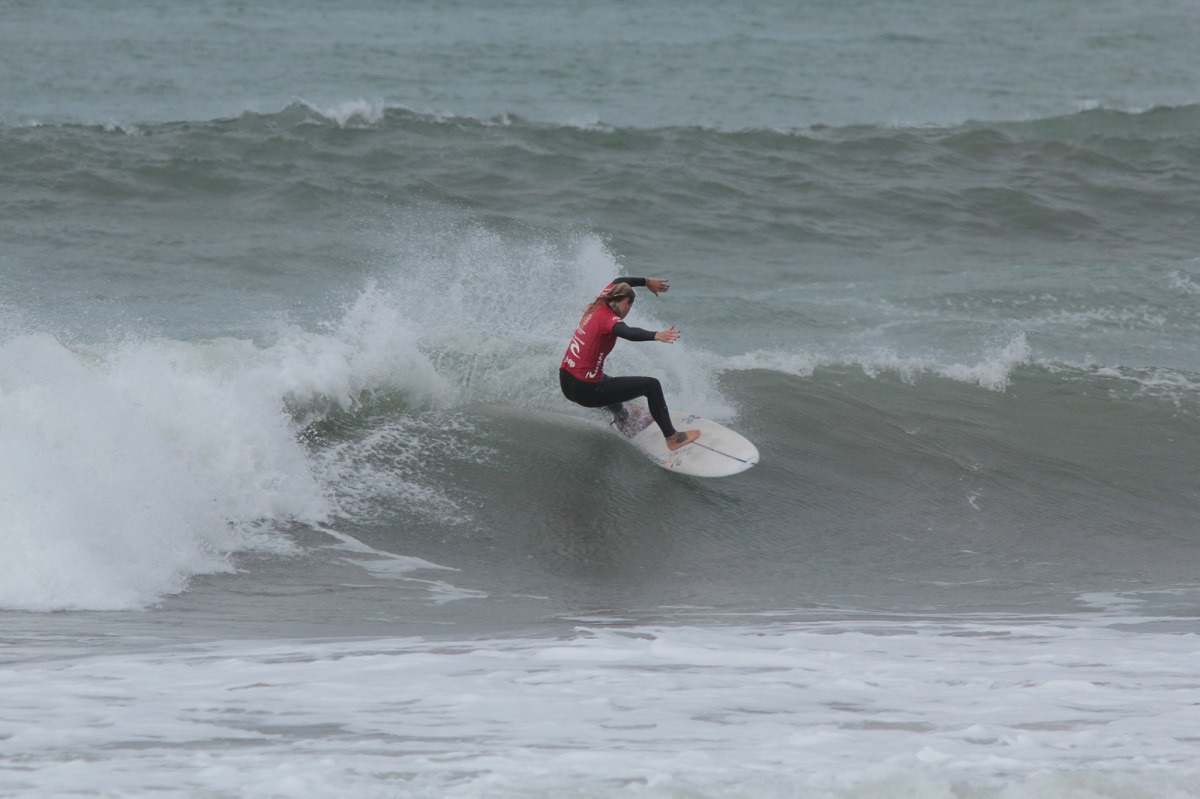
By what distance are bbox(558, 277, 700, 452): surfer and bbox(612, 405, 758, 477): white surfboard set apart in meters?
0.10

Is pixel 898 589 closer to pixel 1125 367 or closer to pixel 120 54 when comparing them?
pixel 1125 367

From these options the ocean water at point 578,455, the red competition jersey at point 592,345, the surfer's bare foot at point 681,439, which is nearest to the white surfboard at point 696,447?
the surfer's bare foot at point 681,439

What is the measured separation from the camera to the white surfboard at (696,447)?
361 inches

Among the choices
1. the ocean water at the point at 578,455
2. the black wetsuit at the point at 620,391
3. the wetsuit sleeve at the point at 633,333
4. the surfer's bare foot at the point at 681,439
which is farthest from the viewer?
the surfer's bare foot at the point at 681,439

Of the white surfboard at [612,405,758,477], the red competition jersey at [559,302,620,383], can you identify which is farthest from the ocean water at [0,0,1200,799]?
the red competition jersey at [559,302,620,383]

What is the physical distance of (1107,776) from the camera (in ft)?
13.6

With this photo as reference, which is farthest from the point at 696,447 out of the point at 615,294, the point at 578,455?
the point at 615,294

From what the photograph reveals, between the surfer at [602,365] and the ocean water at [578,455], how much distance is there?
0.41 meters

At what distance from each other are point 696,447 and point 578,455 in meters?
0.88

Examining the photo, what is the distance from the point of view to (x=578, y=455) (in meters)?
9.27

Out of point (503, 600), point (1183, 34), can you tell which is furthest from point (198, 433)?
point (1183, 34)

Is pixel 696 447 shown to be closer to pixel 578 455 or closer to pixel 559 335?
pixel 578 455

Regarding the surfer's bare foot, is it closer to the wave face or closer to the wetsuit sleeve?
the wave face

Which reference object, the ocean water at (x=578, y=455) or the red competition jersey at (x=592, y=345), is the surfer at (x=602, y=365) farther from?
the ocean water at (x=578, y=455)
